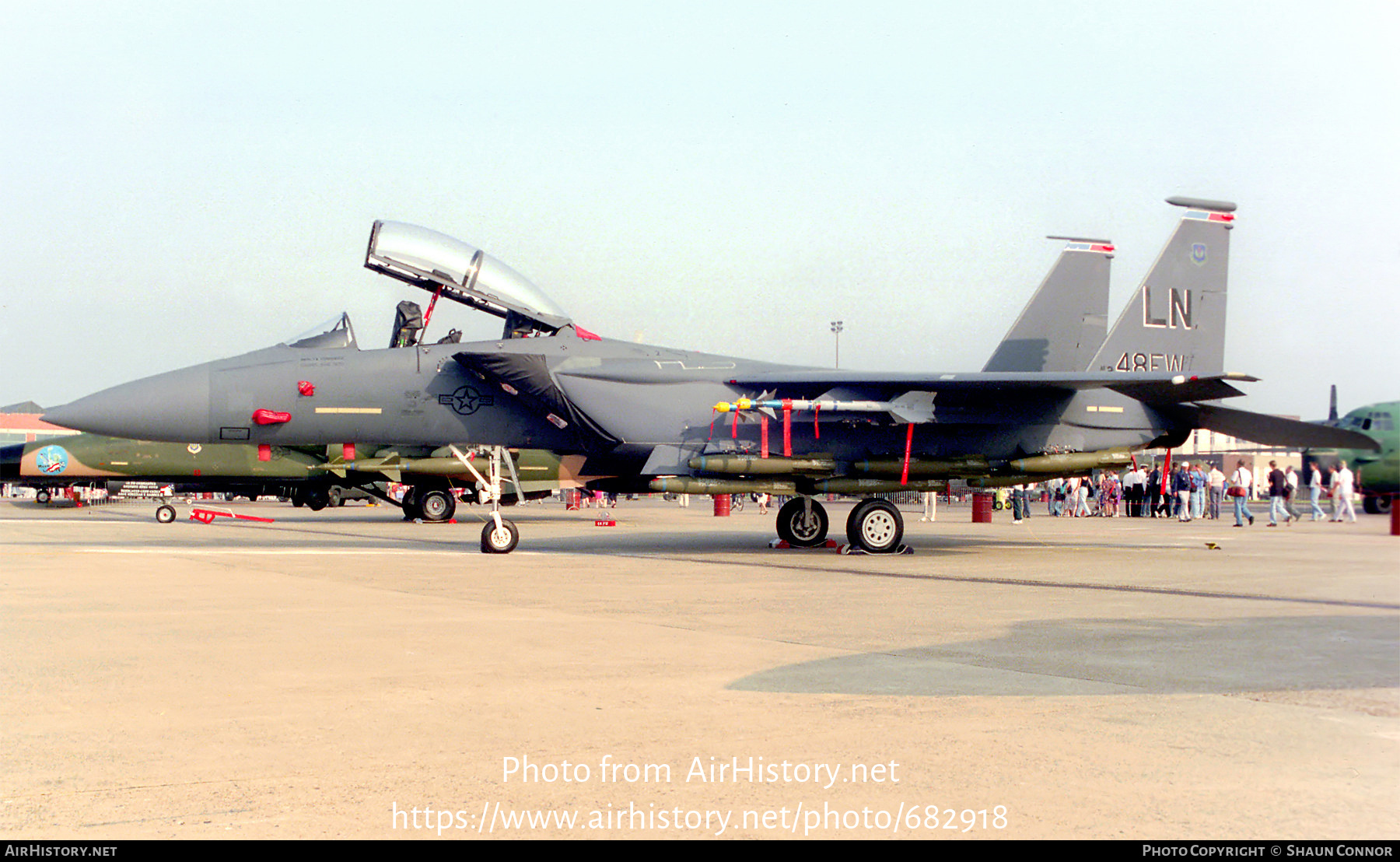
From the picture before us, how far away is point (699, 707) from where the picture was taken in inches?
199

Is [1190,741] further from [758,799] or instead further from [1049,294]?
[1049,294]

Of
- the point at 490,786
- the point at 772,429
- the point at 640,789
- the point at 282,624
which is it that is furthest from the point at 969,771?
the point at 772,429

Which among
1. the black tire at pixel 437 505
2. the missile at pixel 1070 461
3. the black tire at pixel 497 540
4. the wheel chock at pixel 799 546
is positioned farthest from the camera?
the black tire at pixel 437 505

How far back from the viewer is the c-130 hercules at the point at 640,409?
47.6ft

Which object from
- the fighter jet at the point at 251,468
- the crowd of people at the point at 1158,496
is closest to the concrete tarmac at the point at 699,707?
the fighter jet at the point at 251,468

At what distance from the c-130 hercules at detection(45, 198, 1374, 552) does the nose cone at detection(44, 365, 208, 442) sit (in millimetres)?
23

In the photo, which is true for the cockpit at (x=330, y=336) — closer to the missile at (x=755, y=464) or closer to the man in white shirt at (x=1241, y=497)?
the missile at (x=755, y=464)

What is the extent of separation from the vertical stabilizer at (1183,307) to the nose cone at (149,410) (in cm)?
1328

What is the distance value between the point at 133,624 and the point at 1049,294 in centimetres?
1495

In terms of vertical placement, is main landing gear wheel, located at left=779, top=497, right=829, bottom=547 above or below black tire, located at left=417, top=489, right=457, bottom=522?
above

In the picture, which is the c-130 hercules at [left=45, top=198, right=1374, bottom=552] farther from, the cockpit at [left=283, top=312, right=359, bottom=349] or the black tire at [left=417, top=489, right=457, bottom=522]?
the black tire at [left=417, top=489, right=457, bottom=522]

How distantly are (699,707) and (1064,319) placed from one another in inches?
590

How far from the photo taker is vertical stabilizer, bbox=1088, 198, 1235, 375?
16.8 m

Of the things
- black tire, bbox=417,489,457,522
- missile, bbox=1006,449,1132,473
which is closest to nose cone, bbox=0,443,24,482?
black tire, bbox=417,489,457,522
